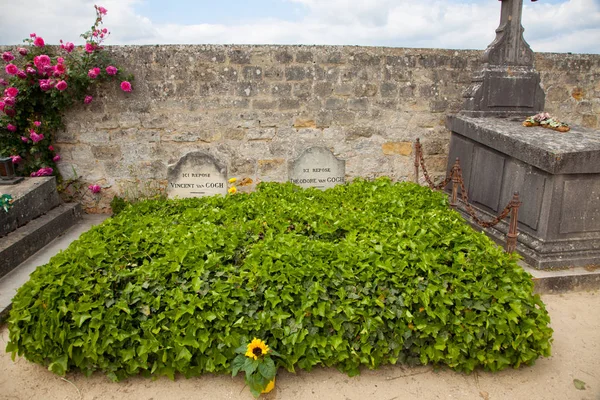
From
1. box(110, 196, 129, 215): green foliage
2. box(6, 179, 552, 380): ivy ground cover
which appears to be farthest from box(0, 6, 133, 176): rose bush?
box(6, 179, 552, 380): ivy ground cover

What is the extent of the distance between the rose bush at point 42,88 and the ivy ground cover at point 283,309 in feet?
10.2

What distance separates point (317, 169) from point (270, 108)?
1114mm

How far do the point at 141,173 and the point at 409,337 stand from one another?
457cm

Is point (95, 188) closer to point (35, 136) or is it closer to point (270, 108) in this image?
point (35, 136)

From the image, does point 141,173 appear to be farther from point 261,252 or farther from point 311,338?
point 311,338

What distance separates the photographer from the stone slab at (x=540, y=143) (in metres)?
3.89

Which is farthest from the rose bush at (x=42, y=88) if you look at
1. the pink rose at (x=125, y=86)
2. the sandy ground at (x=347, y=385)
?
the sandy ground at (x=347, y=385)

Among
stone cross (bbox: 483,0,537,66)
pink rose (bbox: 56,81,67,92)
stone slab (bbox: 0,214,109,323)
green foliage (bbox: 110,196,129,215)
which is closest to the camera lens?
stone slab (bbox: 0,214,109,323)

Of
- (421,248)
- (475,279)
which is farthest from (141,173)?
(475,279)

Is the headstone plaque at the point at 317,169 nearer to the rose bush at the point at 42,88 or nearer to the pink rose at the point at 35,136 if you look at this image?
the rose bush at the point at 42,88

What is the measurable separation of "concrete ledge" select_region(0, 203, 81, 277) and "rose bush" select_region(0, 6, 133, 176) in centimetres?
73

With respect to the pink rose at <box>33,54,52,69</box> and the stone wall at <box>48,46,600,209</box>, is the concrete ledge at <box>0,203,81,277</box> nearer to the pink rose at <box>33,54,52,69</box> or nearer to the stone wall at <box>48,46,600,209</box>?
the stone wall at <box>48,46,600,209</box>

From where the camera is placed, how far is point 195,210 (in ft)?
13.9

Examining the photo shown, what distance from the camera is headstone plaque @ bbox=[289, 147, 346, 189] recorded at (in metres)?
5.83
